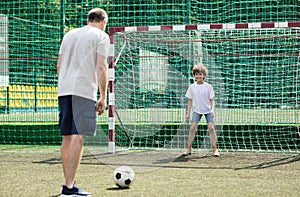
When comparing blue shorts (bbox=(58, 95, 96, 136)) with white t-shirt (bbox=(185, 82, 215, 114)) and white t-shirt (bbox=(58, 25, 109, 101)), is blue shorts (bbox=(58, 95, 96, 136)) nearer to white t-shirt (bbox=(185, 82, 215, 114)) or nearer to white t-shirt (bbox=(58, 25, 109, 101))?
white t-shirt (bbox=(58, 25, 109, 101))

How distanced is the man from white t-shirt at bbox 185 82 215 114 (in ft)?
11.9

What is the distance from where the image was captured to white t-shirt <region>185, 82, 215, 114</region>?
8828 mm

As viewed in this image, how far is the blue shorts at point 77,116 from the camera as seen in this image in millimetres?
5168

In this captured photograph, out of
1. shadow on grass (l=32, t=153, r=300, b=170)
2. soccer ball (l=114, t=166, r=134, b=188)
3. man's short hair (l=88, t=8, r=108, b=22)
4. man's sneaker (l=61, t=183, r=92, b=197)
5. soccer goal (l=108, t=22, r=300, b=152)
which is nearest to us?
man's sneaker (l=61, t=183, r=92, b=197)

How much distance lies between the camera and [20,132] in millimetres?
11008

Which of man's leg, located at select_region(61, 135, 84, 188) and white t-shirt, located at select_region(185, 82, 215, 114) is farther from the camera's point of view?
white t-shirt, located at select_region(185, 82, 215, 114)

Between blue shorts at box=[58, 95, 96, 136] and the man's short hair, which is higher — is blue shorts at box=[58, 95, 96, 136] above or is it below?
below

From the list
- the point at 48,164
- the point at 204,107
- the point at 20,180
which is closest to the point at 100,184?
the point at 20,180

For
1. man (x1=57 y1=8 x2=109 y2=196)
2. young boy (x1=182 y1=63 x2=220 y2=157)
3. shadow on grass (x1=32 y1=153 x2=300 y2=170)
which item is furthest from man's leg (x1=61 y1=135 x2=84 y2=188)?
young boy (x1=182 y1=63 x2=220 y2=157)

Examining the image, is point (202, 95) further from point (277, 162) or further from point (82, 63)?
point (82, 63)

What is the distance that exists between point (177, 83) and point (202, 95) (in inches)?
32.3

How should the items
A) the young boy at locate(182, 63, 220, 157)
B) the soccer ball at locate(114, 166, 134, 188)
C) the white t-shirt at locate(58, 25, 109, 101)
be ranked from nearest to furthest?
the white t-shirt at locate(58, 25, 109, 101) → the soccer ball at locate(114, 166, 134, 188) → the young boy at locate(182, 63, 220, 157)

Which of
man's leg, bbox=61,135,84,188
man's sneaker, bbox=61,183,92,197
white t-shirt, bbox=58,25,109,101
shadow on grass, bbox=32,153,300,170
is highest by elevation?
white t-shirt, bbox=58,25,109,101

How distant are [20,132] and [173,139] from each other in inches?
115
